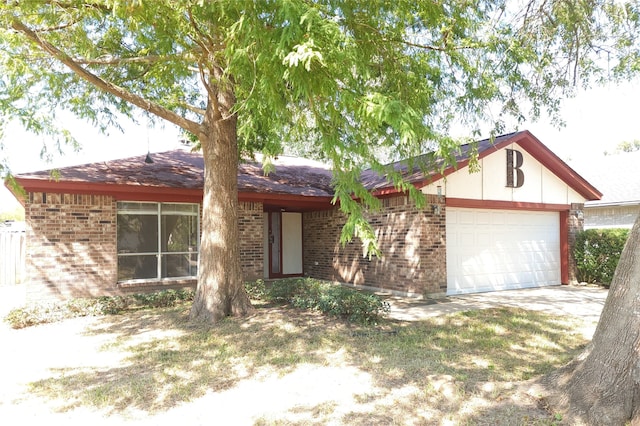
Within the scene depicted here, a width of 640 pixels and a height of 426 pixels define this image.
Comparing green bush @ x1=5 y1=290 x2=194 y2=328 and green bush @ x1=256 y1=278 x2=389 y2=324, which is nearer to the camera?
green bush @ x1=256 y1=278 x2=389 y2=324

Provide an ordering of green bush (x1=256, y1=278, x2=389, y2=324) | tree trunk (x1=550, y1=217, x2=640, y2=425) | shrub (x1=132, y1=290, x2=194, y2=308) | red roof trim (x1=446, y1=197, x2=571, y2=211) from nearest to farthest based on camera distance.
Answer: tree trunk (x1=550, y1=217, x2=640, y2=425) < green bush (x1=256, y1=278, x2=389, y2=324) < shrub (x1=132, y1=290, x2=194, y2=308) < red roof trim (x1=446, y1=197, x2=571, y2=211)

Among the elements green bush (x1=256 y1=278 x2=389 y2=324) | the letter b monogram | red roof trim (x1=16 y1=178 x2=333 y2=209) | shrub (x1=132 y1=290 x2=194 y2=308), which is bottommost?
shrub (x1=132 y1=290 x2=194 y2=308)

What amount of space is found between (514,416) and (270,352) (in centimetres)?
319

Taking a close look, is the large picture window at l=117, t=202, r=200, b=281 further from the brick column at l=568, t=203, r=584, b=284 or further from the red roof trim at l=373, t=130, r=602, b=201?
the brick column at l=568, t=203, r=584, b=284

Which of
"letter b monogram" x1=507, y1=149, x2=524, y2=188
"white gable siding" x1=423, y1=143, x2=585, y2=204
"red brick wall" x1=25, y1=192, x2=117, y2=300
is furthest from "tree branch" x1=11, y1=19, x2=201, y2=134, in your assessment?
"letter b monogram" x1=507, y1=149, x2=524, y2=188

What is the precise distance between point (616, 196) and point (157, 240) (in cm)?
1608

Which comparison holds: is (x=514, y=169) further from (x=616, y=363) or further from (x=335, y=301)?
(x=616, y=363)

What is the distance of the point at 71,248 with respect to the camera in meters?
9.73

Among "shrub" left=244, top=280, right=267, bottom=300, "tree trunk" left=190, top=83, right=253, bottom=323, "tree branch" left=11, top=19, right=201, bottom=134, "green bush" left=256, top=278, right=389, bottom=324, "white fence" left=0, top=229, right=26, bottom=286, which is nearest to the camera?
"tree branch" left=11, top=19, right=201, bottom=134

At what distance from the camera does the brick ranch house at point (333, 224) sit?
9664 mm

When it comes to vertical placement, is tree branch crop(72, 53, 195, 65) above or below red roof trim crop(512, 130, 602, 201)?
above

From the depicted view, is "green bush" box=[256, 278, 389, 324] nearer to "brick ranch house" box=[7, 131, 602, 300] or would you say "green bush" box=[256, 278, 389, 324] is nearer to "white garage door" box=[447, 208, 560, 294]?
"brick ranch house" box=[7, 131, 602, 300]

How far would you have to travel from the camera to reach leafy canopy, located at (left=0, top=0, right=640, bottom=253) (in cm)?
434

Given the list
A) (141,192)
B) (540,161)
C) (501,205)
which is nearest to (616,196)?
(540,161)
